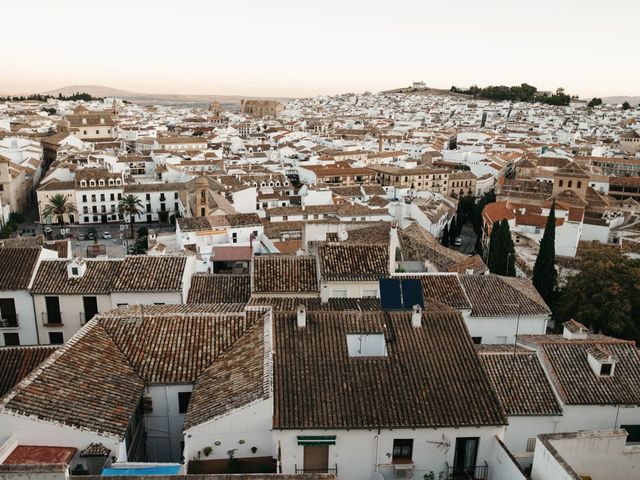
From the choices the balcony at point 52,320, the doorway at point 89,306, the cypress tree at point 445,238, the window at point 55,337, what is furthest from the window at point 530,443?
the cypress tree at point 445,238

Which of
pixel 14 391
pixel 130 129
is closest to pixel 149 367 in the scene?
pixel 14 391

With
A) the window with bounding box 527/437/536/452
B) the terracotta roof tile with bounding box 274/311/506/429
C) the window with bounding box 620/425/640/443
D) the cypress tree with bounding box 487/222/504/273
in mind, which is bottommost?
the cypress tree with bounding box 487/222/504/273

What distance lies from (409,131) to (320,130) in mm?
23701

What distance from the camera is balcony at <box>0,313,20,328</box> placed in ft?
72.6

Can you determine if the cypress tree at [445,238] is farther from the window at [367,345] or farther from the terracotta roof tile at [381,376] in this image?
the window at [367,345]

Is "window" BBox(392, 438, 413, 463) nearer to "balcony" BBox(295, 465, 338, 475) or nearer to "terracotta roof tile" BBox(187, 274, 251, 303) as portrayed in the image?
"balcony" BBox(295, 465, 338, 475)

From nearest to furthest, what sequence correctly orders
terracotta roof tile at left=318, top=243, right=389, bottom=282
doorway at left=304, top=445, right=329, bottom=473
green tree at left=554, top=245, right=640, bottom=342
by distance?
doorway at left=304, top=445, right=329, bottom=473 < terracotta roof tile at left=318, top=243, right=389, bottom=282 < green tree at left=554, top=245, right=640, bottom=342

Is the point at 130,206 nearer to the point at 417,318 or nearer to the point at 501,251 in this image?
the point at 501,251

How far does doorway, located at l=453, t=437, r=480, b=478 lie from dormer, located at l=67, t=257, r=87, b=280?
16507 mm

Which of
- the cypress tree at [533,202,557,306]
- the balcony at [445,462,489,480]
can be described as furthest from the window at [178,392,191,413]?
the cypress tree at [533,202,557,306]

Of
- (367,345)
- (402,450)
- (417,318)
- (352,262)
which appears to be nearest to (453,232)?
(352,262)

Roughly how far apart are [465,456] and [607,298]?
1613cm

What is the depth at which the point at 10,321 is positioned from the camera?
73.0ft

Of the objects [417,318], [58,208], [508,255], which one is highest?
[417,318]
